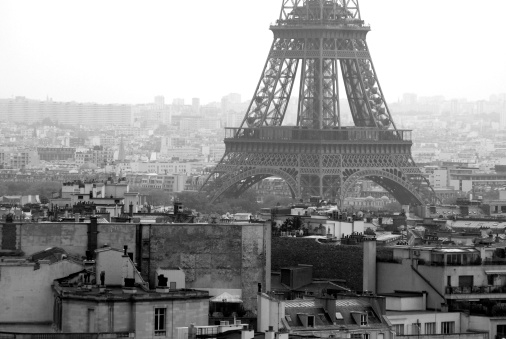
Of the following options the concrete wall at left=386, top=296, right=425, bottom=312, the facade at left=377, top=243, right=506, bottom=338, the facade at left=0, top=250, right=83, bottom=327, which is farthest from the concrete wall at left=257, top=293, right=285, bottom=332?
the concrete wall at left=386, top=296, right=425, bottom=312

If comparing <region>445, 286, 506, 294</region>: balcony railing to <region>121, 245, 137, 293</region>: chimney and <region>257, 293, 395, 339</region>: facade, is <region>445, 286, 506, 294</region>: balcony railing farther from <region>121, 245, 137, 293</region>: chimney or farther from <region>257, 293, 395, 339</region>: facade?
<region>121, 245, 137, 293</region>: chimney

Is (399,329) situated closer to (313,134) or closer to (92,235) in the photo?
(92,235)

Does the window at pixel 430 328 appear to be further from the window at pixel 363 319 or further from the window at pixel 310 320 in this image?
the window at pixel 310 320

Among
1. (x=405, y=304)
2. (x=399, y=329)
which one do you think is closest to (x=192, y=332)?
(x=399, y=329)

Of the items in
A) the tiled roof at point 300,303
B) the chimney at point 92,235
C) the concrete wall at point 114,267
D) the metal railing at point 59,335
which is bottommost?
the metal railing at point 59,335

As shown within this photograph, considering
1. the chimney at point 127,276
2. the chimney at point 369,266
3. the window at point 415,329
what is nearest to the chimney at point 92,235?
the chimney at point 127,276

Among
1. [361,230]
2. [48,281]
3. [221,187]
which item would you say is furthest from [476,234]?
[221,187]

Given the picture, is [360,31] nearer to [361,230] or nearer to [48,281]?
[361,230]
